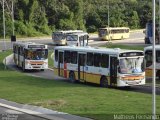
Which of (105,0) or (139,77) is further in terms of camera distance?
(105,0)

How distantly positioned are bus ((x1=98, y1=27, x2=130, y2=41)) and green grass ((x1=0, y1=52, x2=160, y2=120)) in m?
59.5

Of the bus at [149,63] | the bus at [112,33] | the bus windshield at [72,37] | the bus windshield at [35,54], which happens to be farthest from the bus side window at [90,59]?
the bus at [112,33]

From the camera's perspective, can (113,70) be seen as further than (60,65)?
No

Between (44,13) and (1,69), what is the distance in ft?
190

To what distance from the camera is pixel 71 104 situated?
21688 millimetres

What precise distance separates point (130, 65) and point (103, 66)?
2023 millimetres

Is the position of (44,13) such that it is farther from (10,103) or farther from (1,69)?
(10,103)

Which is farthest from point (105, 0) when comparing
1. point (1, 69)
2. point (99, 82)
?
point (99, 82)

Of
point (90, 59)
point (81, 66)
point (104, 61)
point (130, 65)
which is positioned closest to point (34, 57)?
point (81, 66)

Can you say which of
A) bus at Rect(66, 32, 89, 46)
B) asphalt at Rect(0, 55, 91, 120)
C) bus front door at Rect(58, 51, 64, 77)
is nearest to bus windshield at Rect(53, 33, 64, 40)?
bus at Rect(66, 32, 89, 46)

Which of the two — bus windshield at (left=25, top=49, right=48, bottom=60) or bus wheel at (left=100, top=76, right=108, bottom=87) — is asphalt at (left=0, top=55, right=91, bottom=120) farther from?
bus windshield at (left=25, top=49, right=48, bottom=60)

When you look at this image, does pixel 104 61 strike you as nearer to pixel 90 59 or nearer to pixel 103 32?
pixel 90 59

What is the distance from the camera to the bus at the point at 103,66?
98.6 ft

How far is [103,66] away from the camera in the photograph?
103ft
